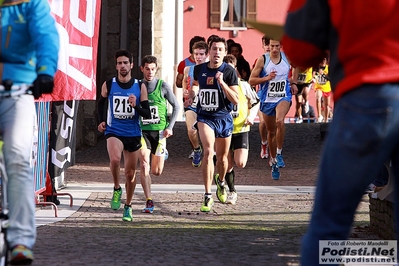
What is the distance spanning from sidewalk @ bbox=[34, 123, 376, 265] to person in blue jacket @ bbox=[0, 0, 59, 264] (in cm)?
176

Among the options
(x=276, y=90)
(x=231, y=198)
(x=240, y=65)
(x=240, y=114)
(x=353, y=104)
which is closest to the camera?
(x=353, y=104)

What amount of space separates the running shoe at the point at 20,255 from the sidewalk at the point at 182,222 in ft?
5.96

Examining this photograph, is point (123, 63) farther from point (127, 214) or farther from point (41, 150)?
point (127, 214)

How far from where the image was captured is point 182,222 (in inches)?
426

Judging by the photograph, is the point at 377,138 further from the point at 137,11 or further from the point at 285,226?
the point at 137,11

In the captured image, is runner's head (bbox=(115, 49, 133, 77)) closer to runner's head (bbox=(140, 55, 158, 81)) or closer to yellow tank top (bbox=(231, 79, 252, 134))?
runner's head (bbox=(140, 55, 158, 81))

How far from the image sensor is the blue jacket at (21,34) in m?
5.90

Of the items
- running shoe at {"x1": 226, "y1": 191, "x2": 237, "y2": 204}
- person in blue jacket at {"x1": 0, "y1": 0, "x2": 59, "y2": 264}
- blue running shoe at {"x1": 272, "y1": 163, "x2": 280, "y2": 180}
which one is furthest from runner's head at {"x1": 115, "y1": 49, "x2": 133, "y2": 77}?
person in blue jacket at {"x1": 0, "y1": 0, "x2": 59, "y2": 264}

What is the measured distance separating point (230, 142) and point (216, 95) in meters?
0.76

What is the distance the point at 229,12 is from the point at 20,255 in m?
42.3

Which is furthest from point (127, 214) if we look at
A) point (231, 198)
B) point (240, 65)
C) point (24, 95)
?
point (240, 65)

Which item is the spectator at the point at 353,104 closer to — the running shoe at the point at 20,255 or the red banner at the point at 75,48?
the running shoe at the point at 20,255

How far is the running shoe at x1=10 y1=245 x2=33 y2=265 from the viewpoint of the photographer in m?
5.44

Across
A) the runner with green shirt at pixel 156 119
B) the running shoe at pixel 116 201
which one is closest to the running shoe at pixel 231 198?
the runner with green shirt at pixel 156 119
